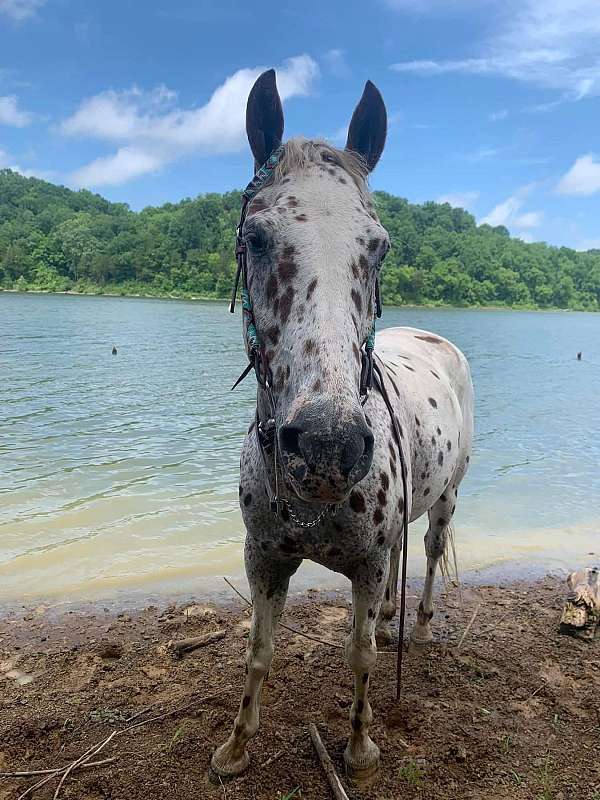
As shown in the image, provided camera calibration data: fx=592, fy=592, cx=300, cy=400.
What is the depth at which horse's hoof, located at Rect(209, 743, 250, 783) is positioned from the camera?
2.98 m

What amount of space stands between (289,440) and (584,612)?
3.98 meters

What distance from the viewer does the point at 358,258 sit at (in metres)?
2.27

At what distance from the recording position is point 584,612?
4754 millimetres

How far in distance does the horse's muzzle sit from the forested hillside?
5847 centimetres

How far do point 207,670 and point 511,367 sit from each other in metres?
28.7

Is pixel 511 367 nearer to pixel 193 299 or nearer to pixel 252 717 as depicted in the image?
pixel 252 717

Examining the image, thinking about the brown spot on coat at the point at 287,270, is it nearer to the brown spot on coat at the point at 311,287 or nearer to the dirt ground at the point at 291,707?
the brown spot on coat at the point at 311,287

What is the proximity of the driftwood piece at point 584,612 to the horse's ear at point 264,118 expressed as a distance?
13.8 feet

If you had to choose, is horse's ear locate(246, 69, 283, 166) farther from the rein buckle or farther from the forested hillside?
the forested hillside

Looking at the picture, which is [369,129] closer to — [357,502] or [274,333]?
[274,333]

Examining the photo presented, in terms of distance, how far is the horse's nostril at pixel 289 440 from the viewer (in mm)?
1884

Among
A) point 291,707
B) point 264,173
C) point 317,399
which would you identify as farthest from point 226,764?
point 264,173

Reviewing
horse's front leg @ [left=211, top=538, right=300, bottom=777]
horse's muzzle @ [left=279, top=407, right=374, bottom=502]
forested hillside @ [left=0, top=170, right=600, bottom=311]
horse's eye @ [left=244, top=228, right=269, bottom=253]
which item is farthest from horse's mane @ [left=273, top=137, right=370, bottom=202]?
forested hillside @ [left=0, top=170, right=600, bottom=311]

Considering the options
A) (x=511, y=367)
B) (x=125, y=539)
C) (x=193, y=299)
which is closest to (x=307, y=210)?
(x=125, y=539)
